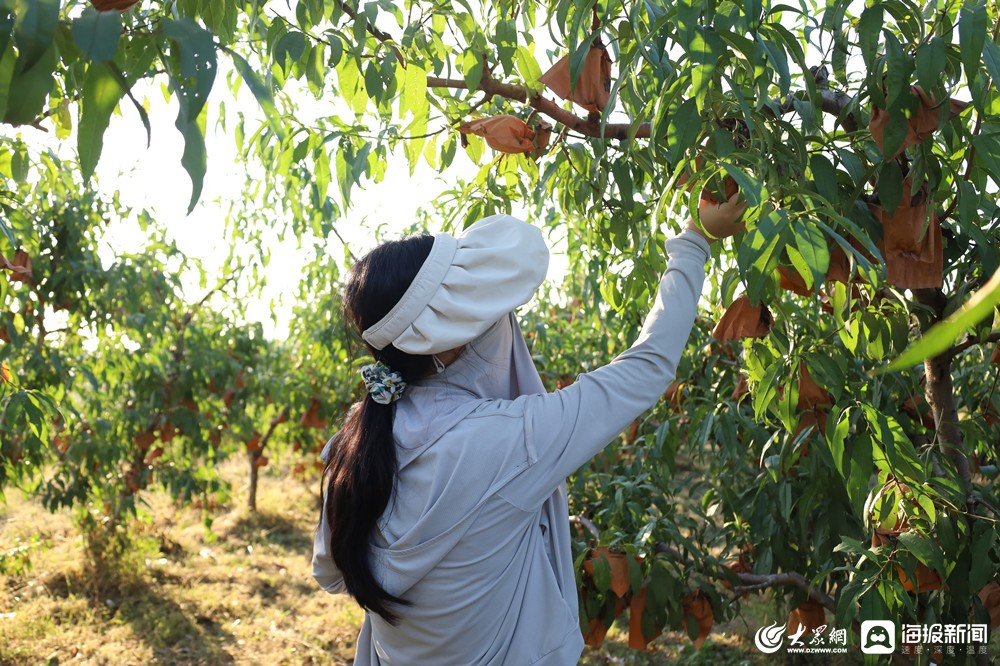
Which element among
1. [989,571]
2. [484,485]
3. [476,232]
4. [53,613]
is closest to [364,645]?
[484,485]

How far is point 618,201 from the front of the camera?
5.06ft

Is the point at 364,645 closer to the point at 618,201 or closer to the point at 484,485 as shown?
the point at 484,485

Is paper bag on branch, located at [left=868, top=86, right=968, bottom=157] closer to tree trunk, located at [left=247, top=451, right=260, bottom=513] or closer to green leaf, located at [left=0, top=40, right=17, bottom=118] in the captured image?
green leaf, located at [left=0, top=40, right=17, bottom=118]

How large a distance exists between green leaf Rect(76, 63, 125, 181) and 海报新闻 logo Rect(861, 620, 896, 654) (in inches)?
49.9

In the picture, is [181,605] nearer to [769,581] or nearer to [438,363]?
[769,581]

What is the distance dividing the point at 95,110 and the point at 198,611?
402cm

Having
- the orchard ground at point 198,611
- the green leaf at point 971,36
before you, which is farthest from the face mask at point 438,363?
the orchard ground at point 198,611

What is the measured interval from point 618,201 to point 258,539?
4626mm

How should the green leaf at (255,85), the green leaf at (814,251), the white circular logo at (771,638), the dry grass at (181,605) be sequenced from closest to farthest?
the green leaf at (255,85), the green leaf at (814,251), the white circular logo at (771,638), the dry grass at (181,605)

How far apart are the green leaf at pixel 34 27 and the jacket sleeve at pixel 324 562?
0.84m

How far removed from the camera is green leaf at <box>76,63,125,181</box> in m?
0.58

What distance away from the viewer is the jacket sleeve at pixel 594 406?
43.3 inches

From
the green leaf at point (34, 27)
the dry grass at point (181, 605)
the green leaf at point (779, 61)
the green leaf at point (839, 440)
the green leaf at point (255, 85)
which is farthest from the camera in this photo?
the dry grass at point (181, 605)

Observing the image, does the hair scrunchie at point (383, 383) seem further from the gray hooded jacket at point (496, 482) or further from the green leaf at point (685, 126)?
the green leaf at point (685, 126)
